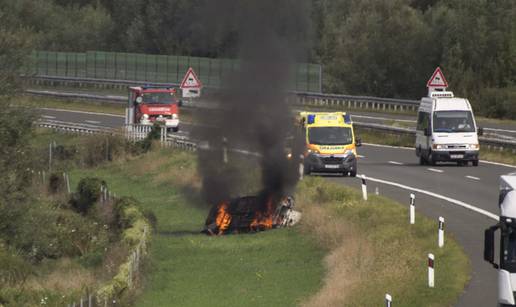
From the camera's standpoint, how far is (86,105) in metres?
87.2

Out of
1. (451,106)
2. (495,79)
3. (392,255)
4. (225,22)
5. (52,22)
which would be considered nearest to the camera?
(392,255)

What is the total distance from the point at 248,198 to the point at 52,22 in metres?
76.3

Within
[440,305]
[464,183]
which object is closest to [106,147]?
[464,183]

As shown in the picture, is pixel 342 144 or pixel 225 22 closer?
pixel 225 22

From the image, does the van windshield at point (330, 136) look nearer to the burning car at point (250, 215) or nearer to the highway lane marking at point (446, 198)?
the highway lane marking at point (446, 198)

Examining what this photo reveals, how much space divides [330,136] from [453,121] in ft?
20.7

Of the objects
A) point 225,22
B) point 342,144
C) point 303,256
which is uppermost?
point 225,22

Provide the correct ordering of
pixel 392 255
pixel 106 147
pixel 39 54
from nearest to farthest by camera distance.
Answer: pixel 392 255 < pixel 106 147 < pixel 39 54

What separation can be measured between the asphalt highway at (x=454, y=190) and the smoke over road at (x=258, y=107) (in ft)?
15.2

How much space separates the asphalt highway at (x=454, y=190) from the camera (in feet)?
87.7

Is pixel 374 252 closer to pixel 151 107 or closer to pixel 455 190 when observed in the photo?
pixel 455 190

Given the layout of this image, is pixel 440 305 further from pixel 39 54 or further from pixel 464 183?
pixel 39 54

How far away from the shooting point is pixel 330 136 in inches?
1857

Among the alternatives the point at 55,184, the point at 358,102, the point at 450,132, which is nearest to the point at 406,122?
the point at 358,102
